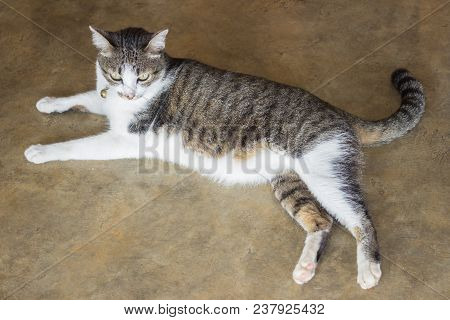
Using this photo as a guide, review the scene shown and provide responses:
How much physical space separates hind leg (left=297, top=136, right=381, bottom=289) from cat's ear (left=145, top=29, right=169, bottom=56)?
75 cm

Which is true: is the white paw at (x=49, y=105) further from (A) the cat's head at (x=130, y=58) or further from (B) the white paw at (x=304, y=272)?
(B) the white paw at (x=304, y=272)

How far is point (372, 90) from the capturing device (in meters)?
3.25

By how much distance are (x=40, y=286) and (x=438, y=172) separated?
5.61ft

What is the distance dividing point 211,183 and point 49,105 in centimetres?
86

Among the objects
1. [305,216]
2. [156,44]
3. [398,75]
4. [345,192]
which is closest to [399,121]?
[398,75]

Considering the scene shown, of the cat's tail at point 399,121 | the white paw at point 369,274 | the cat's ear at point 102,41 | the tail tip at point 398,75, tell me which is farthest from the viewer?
the tail tip at point 398,75

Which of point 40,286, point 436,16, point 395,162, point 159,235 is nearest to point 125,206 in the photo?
point 159,235

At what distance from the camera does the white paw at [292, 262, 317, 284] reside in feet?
8.42

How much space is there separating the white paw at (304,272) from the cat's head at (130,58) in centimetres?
94

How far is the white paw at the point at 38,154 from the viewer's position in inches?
115

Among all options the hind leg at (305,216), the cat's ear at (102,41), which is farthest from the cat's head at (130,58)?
the hind leg at (305,216)

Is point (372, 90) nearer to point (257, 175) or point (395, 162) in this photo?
point (395, 162)

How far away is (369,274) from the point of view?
8.34 ft

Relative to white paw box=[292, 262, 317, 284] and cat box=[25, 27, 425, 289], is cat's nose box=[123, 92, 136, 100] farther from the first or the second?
white paw box=[292, 262, 317, 284]
